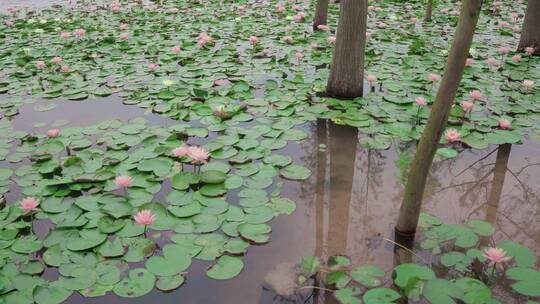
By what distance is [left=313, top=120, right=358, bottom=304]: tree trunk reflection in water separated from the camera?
2.13 metres

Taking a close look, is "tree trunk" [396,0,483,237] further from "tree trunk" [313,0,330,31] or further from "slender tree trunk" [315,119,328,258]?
"tree trunk" [313,0,330,31]

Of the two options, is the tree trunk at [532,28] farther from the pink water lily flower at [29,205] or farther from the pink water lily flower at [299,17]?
the pink water lily flower at [29,205]

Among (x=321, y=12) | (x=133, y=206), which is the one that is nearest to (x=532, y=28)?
(x=321, y=12)

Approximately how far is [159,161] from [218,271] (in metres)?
1.07

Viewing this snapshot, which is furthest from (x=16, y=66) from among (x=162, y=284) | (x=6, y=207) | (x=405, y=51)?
(x=405, y=51)

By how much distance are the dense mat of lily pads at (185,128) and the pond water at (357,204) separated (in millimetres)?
75

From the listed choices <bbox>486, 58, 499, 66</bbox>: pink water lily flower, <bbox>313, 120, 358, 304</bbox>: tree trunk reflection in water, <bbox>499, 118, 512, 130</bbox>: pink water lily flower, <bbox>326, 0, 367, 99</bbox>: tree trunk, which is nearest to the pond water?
<bbox>313, 120, 358, 304</bbox>: tree trunk reflection in water

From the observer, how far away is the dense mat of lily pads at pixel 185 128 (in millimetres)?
2047

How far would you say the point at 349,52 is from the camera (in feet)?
12.2

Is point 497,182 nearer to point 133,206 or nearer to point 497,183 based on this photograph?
point 497,183

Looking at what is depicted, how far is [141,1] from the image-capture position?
8.46m

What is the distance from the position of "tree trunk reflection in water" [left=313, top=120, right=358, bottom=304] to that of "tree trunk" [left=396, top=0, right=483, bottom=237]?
32 cm

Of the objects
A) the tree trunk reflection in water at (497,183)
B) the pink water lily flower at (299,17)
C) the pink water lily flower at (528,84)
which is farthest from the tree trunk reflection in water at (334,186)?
the pink water lily flower at (299,17)

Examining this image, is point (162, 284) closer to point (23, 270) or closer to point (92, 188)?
point (23, 270)
